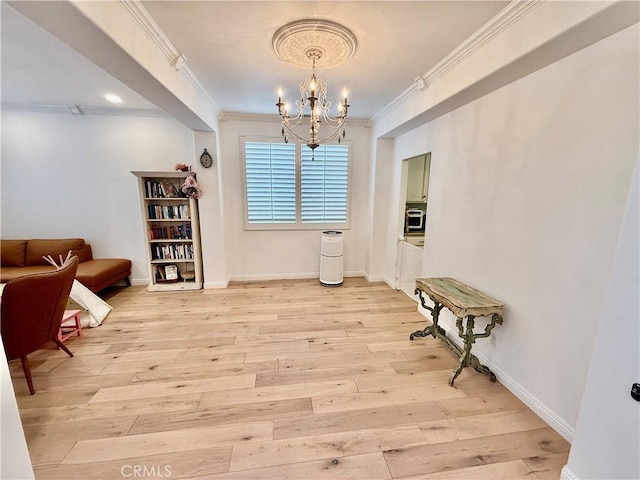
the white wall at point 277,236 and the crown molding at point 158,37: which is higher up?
the crown molding at point 158,37

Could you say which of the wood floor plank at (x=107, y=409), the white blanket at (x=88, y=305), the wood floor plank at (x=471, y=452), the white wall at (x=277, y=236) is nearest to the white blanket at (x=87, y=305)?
the white blanket at (x=88, y=305)

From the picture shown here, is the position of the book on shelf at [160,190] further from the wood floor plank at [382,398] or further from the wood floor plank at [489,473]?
the wood floor plank at [489,473]

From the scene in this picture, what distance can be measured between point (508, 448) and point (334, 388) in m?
1.11

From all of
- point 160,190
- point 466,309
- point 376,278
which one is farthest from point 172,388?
point 376,278

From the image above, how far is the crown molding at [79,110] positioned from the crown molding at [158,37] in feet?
5.30

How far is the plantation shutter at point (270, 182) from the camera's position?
4121 mm

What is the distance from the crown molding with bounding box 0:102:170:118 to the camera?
348cm

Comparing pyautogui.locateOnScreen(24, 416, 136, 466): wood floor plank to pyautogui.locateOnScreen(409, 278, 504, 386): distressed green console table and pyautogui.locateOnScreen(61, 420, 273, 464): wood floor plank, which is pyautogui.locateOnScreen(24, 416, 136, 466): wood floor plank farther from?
pyautogui.locateOnScreen(409, 278, 504, 386): distressed green console table

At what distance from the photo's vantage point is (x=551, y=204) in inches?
65.4

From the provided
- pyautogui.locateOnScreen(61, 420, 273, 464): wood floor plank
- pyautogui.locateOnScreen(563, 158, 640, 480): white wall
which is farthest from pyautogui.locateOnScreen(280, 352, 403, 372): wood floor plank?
pyautogui.locateOnScreen(563, 158, 640, 480): white wall

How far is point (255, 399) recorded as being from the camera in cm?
188

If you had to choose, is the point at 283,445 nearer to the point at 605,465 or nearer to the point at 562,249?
the point at 605,465

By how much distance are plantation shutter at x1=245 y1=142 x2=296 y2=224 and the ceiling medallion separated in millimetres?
1981

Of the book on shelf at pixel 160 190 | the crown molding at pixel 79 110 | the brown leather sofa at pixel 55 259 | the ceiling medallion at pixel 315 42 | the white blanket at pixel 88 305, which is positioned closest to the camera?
the ceiling medallion at pixel 315 42
